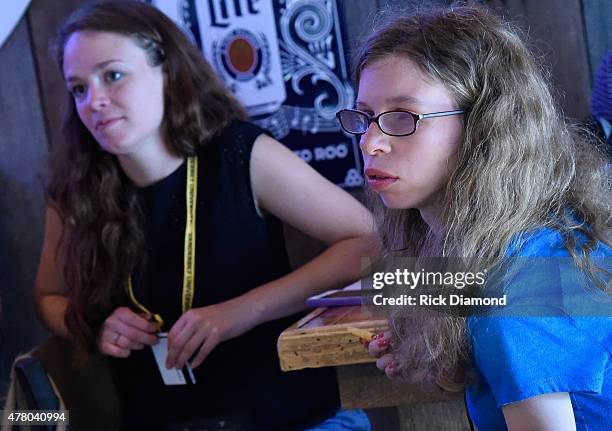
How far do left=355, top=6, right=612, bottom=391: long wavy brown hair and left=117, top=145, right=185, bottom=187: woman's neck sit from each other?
86 centimetres

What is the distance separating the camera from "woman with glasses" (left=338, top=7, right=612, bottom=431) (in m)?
0.97

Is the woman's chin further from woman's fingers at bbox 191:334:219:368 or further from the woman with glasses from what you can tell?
woman's fingers at bbox 191:334:219:368

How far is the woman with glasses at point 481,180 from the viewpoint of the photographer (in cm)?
97

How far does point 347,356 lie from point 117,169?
0.86m

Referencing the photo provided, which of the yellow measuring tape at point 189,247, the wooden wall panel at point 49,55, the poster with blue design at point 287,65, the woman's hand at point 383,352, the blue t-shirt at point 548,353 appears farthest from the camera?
the wooden wall panel at point 49,55

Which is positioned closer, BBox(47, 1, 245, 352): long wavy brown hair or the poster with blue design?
BBox(47, 1, 245, 352): long wavy brown hair

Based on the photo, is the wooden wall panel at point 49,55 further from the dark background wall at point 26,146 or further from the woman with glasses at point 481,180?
the woman with glasses at point 481,180

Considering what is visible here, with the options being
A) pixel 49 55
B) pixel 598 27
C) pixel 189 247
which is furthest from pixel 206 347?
pixel 598 27

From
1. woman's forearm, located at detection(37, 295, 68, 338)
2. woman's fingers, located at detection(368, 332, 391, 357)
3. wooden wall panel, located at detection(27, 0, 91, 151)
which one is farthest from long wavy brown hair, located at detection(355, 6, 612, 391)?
wooden wall panel, located at detection(27, 0, 91, 151)

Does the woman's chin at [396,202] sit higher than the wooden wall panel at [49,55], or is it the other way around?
the wooden wall panel at [49,55]

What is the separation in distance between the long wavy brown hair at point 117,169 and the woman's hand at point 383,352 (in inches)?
31.2

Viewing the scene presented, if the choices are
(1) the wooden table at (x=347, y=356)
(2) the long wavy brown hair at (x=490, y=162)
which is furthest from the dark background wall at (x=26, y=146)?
(2) the long wavy brown hair at (x=490, y=162)

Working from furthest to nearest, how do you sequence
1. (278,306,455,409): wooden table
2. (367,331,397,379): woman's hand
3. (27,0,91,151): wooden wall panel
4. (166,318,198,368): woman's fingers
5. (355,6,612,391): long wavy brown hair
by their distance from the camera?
(27,0,91,151): wooden wall panel → (166,318,198,368): woman's fingers → (278,306,455,409): wooden table → (367,331,397,379): woman's hand → (355,6,612,391): long wavy brown hair

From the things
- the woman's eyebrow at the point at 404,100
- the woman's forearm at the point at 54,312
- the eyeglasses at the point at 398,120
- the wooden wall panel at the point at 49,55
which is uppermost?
the wooden wall panel at the point at 49,55
